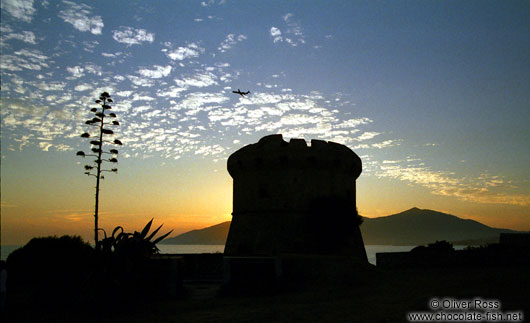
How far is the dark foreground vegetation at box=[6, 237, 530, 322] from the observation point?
9820mm

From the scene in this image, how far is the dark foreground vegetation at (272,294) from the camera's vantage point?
9820 mm

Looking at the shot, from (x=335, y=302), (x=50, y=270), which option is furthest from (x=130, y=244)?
(x=335, y=302)

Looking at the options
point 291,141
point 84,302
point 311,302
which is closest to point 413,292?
point 311,302

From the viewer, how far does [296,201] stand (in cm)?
2148

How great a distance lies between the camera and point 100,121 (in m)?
25.8

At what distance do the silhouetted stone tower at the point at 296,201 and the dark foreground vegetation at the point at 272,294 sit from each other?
5.36 meters

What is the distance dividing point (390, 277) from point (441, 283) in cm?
248

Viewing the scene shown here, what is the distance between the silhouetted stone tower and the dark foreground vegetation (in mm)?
5357

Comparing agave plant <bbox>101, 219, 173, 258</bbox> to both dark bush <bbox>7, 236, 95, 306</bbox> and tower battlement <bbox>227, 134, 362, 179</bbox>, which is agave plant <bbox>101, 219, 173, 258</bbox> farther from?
tower battlement <bbox>227, 134, 362, 179</bbox>

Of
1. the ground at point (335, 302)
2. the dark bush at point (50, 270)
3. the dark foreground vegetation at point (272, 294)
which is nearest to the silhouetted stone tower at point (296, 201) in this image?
the dark foreground vegetation at point (272, 294)

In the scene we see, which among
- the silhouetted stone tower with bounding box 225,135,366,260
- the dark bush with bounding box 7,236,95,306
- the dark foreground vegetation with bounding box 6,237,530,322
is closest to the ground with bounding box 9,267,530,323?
the dark foreground vegetation with bounding box 6,237,530,322

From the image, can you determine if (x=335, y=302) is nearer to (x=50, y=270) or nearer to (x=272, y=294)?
(x=272, y=294)

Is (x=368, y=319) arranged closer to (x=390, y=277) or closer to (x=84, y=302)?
(x=390, y=277)

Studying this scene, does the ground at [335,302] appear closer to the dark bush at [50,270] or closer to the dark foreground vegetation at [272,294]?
the dark foreground vegetation at [272,294]
